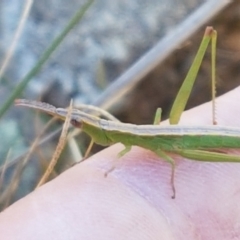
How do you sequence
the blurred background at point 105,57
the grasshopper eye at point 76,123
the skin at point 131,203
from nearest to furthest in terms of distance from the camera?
the skin at point 131,203 → the grasshopper eye at point 76,123 → the blurred background at point 105,57

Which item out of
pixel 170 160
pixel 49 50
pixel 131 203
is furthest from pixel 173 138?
pixel 49 50

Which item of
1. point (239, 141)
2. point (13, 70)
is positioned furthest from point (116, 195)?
point (13, 70)

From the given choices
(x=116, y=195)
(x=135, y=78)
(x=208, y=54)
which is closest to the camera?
(x=116, y=195)

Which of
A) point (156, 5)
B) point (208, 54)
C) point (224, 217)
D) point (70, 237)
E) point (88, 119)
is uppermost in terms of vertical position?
point (156, 5)

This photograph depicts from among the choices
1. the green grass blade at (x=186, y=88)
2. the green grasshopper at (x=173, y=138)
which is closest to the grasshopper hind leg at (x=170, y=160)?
the green grasshopper at (x=173, y=138)

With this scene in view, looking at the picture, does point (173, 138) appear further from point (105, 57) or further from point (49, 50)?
point (105, 57)

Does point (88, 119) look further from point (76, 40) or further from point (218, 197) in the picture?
point (76, 40)

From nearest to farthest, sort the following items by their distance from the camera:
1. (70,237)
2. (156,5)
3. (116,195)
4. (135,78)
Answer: (70,237) < (116,195) < (135,78) < (156,5)

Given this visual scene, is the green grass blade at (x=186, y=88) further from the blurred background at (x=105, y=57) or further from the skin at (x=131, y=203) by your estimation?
the blurred background at (x=105, y=57)
